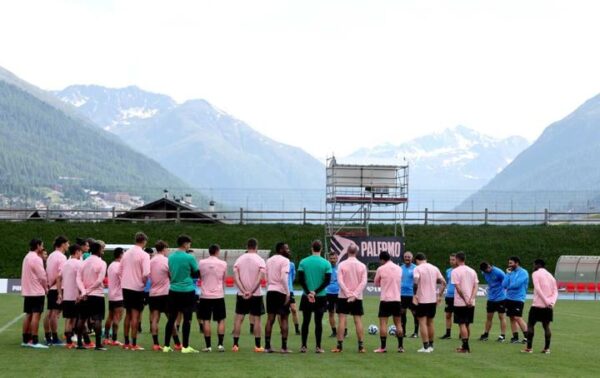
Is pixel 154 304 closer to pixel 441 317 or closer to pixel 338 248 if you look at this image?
pixel 441 317

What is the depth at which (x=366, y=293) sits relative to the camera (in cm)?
5481

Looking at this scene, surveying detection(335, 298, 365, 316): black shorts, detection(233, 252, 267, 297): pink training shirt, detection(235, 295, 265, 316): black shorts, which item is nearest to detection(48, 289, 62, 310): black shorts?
detection(235, 295, 265, 316): black shorts

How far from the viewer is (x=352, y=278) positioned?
23562mm

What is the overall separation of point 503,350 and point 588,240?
139 feet

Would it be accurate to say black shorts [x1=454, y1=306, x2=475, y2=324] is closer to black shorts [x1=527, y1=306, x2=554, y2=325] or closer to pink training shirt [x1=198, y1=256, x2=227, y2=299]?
black shorts [x1=527, y1=306, x2=554, y2=325]

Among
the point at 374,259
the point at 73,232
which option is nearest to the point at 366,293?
the point at 374,259

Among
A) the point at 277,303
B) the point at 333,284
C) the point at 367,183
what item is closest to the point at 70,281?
the point at 277,303

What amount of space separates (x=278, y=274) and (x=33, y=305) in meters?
4.91

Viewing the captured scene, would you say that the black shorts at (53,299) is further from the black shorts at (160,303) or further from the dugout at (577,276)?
the dugout at (577,276)

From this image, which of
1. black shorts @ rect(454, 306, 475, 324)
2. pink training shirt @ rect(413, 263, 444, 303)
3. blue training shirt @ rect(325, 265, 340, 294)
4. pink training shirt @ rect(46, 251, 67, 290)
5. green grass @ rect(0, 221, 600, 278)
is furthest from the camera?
green grass @ rect(0, 221, 600, 278)

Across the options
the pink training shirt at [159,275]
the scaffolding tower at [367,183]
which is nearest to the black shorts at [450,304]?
the pink training shirt at [159,275]

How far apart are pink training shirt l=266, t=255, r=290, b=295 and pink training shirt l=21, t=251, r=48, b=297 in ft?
14.9

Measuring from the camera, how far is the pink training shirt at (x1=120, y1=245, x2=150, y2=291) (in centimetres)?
2323

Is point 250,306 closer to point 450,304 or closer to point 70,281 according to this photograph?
point 70,281
